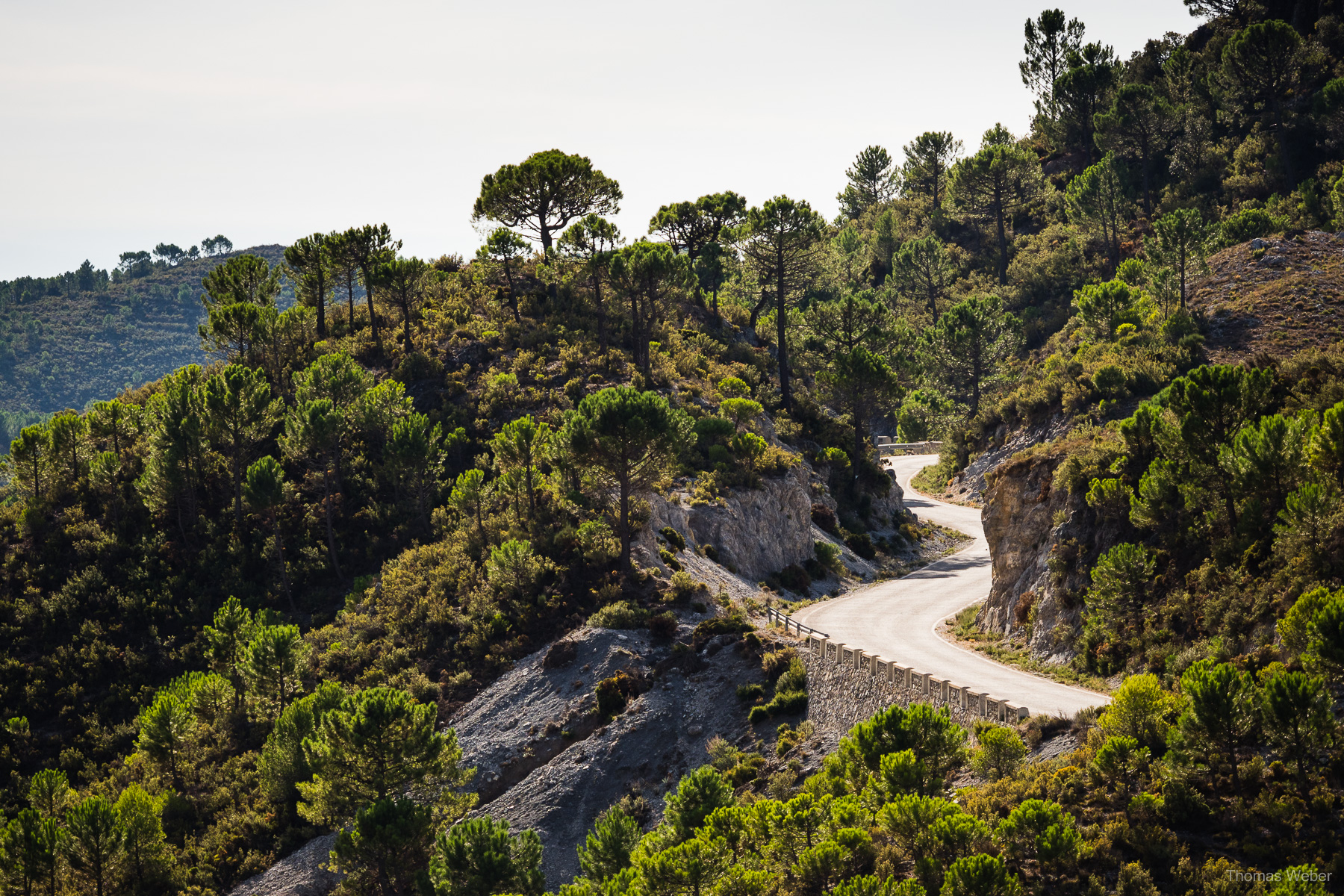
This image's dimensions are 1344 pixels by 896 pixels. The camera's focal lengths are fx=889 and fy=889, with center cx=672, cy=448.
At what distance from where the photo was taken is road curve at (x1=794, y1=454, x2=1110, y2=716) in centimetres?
3072

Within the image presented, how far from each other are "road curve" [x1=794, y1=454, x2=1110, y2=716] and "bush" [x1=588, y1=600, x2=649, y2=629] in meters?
8.69

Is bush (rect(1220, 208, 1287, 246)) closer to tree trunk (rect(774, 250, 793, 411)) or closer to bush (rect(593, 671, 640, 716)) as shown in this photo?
tree trunk (rect(774, 250, 793, 411))

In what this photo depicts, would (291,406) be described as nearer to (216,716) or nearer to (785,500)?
(216,716)

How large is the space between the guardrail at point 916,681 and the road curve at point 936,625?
0.86 metres

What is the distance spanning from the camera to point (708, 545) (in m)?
55.3

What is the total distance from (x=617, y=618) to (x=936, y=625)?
15881 mm

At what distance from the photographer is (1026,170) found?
369ft

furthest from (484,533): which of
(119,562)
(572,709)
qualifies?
(119,562)

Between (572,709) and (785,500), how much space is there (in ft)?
80.0

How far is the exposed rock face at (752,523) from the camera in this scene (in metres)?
55.7

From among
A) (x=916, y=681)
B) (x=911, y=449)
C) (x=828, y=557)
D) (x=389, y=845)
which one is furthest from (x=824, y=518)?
A: (x=911, y=449)

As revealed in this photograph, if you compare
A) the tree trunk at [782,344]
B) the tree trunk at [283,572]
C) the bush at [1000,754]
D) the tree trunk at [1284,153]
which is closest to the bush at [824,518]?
the tree trunk at [782,344]

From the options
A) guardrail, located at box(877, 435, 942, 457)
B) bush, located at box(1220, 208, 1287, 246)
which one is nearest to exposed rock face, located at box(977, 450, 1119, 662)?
bush, located at box(1220, 208, 1287, 246)

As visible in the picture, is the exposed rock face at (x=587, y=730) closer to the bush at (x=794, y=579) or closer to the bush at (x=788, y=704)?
the bush at (x=788, y=704)
